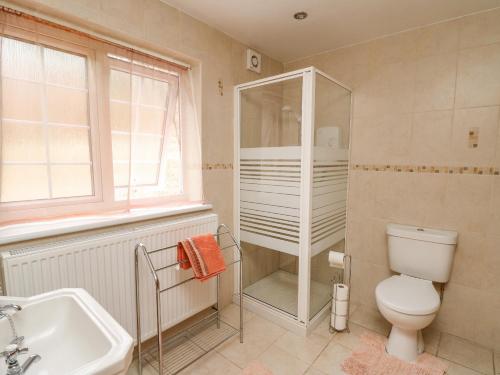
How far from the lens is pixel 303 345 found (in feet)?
6.21

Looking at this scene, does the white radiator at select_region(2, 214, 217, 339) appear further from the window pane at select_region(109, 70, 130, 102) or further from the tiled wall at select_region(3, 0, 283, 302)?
the window pane at select_region(109, 70, 130, 102)

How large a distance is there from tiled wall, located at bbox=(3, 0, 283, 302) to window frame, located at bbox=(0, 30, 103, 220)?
5.2 inches

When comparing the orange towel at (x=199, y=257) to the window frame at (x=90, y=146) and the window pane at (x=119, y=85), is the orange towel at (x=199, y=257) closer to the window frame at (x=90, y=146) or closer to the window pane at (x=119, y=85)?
the window frame at (x=90, y=146)

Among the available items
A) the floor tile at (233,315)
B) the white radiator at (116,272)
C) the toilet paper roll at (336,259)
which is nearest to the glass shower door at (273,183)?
the floor tile at (233,315)

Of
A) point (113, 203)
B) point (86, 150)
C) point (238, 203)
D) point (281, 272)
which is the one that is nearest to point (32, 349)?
point (113, 203)

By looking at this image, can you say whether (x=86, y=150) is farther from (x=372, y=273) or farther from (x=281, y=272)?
(x=372, y=273)

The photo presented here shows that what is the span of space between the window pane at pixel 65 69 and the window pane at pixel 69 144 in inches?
9.7

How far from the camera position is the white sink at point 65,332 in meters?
0.81

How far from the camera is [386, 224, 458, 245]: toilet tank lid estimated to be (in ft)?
6.06

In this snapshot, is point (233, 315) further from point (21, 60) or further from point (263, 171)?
point (21, 60)

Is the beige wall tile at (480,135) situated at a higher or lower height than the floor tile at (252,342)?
higher

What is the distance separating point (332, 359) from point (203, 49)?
2.26 meters

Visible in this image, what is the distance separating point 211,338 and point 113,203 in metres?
1.15

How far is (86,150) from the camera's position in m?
1.59
